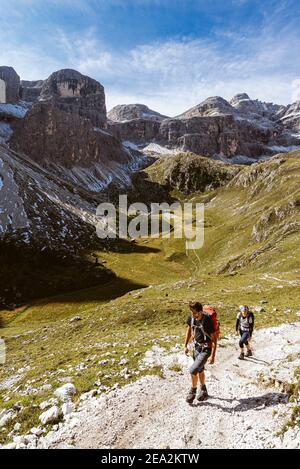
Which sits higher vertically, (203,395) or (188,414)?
(203,395)

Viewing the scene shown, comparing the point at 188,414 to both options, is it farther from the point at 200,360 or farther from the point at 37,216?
the point at 37,216

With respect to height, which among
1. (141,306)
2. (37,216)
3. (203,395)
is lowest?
(141,306)

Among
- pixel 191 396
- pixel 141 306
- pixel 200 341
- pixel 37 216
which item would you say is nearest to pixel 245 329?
pixel 200 341

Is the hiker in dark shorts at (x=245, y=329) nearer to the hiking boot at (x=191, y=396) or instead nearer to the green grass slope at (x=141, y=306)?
the green grass slope at (x=141, y=306)

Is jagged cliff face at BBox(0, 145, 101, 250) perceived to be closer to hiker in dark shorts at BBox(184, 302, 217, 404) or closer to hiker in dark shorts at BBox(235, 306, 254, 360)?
hiker in dark shorts at BBox(235, 306, 254, 360)

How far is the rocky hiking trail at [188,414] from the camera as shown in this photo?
14.1 m

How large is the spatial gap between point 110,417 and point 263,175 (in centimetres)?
18616

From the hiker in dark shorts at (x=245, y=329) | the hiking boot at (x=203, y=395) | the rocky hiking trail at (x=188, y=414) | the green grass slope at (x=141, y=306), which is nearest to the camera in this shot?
the rocky hiking trail at (x=188, y=414)

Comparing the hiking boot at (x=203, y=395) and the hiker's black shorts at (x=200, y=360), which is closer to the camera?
the hiker's black shorts at (x=200, y=360)

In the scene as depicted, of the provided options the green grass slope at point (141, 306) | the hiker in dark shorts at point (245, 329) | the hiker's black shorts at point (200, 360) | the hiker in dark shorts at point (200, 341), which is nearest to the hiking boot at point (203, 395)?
the hiker in dark shorts at point (200, 341)

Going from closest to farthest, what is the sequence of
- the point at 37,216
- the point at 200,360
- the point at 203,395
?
the point at 200,360 < the point at 203,395 < the point at 37,216

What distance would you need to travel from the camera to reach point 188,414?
15.8 metres

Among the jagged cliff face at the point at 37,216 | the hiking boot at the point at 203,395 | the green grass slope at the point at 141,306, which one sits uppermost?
the jagged cliff face at the point at 37,216

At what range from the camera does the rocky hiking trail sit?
14.1m
